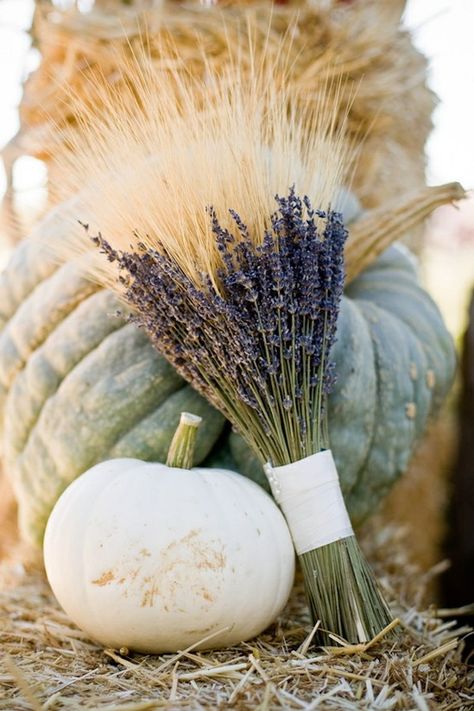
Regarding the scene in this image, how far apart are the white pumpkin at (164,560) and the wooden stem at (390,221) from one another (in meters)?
0.55

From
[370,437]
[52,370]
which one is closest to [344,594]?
[370,437]

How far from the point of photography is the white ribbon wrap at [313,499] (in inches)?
41.4

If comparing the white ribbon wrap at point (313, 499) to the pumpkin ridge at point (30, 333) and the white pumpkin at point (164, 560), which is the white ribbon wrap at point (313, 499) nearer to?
the white pumpkin at point (164, 560)

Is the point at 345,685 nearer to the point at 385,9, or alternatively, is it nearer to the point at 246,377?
the point at 246,377

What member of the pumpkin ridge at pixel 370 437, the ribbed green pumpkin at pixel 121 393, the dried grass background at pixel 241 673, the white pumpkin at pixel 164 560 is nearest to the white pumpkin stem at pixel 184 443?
the white pumpkin at pixel 164 560

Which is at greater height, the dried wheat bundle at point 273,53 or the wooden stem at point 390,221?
the dried wheat bundle at point 273,53

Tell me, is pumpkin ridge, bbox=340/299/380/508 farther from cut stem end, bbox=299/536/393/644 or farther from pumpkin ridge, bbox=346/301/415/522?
cut stem end, bbox=299/536/393/644

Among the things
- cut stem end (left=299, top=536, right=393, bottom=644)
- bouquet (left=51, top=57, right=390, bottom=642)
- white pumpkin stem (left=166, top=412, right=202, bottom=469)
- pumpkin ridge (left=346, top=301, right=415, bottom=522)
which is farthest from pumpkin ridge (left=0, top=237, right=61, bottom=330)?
cut stem end (left=299, top=536, right=393, bottom=644)

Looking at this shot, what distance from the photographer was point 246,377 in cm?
104

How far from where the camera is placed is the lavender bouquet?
→ 3.37ft

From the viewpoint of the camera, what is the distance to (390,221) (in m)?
1.33

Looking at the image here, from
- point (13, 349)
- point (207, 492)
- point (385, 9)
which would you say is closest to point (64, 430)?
point (13, 349)

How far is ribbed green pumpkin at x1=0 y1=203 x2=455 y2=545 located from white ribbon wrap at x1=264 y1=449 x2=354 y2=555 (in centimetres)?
18

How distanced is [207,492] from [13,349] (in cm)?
59
